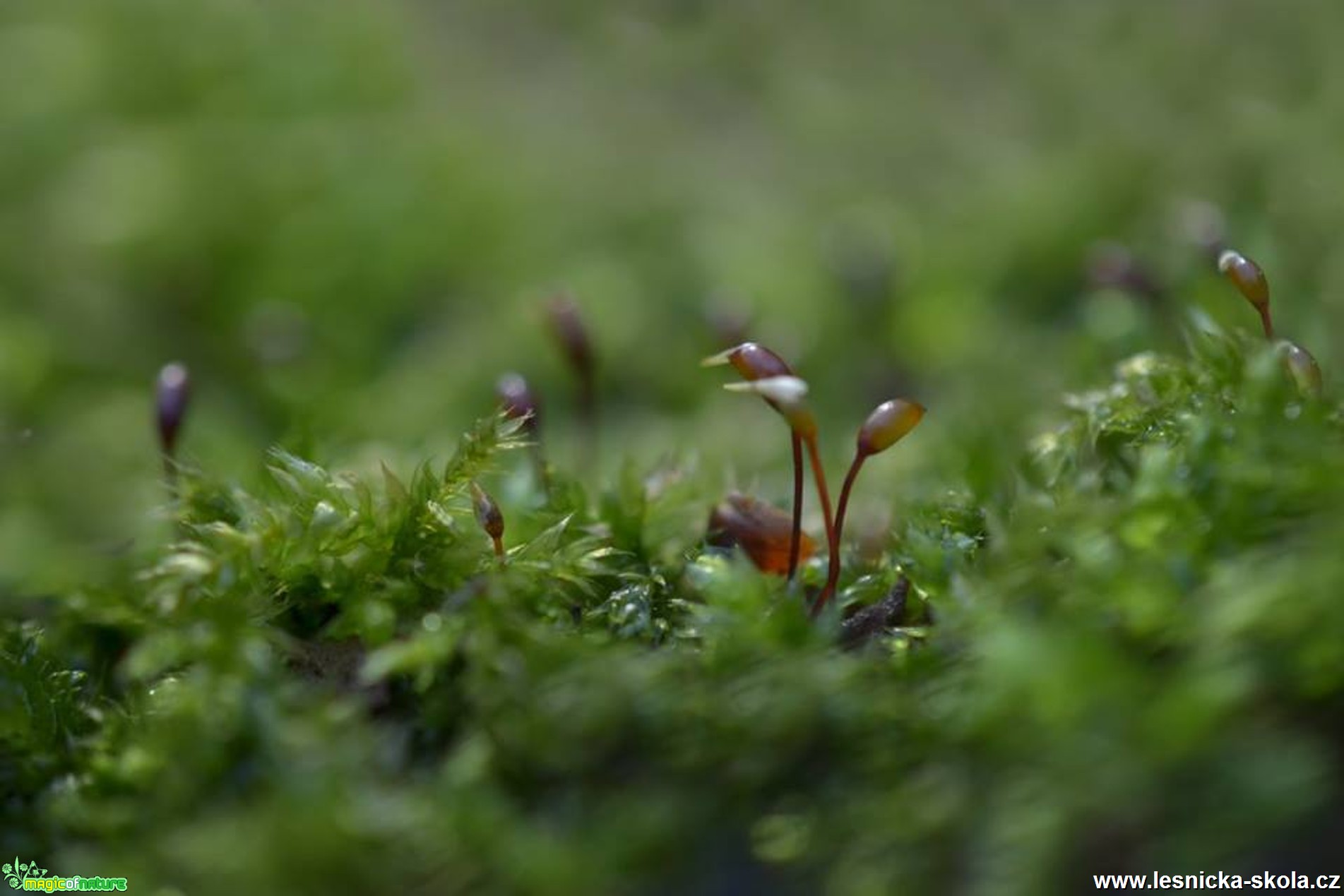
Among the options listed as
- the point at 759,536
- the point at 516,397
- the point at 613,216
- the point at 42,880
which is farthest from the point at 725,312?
the point at 613,216

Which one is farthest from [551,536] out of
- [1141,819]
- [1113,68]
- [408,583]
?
[1113,68]

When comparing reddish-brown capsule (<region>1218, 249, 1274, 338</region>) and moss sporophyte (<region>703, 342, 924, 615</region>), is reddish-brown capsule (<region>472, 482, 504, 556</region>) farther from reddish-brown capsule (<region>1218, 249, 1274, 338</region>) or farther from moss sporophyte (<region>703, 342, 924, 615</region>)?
reddish-brown capsule (<region>1218, 249, 1274, 338</region>)

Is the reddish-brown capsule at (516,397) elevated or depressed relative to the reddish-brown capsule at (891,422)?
elevated

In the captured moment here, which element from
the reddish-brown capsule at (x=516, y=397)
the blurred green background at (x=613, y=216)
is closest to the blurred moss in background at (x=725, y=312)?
the blurred green background at (x=613, y=216)

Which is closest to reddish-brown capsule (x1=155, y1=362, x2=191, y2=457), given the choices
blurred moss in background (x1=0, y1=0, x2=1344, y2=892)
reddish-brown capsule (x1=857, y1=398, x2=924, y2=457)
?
blurred moss in background (x1=0, y1=0, x2=1344, y2=892)

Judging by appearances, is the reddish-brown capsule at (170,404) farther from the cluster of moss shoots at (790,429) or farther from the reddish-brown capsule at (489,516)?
the reddish-brown capsule at (489,516)

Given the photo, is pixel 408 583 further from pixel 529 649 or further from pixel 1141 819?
pixel 1141 819
